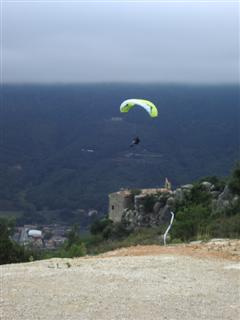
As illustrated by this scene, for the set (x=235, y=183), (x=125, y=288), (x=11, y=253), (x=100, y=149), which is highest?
(x=100, y=149)

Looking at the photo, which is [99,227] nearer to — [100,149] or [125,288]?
[125,288]

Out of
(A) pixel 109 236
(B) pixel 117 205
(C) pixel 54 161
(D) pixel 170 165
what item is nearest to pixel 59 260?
(A) pixel 109 236

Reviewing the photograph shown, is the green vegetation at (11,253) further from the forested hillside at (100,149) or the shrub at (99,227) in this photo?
the forested hillside at (100,149)

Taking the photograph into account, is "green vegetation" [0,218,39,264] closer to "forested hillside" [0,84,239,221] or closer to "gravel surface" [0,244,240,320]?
"gravel surface" [0,244,240,320]

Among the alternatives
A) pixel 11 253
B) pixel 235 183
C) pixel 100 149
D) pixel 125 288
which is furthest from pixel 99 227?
pixel 100 149

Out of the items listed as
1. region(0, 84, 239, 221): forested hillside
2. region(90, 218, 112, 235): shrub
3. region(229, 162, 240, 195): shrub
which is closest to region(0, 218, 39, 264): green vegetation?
region(229, 162, 240, 195): shrub

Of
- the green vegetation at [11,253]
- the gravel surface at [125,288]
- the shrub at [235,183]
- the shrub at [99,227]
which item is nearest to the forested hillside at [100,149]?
the shrub at [99,227]

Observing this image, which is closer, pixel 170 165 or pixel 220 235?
pixel 220 235

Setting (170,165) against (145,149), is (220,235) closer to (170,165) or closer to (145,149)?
(170,165)
